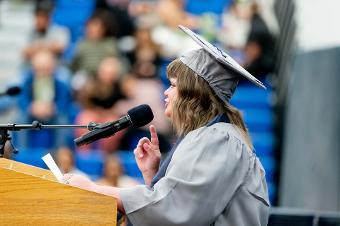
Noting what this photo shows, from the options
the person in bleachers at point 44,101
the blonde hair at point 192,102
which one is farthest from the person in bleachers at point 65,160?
the blonde hair at point 192,102

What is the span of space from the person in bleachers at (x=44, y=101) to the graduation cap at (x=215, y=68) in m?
7.12

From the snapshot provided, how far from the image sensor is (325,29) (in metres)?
11.0

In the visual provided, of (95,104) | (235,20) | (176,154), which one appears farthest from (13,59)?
(176,154)

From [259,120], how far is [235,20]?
1106mm

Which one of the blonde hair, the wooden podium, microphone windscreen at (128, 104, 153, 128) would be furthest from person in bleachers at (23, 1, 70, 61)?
the wooden podium

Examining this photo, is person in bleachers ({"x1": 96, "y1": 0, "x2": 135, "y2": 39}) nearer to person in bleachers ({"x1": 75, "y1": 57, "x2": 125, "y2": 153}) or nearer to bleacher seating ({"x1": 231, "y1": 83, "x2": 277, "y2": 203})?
person in bleachers ({"x1": 75, "y1": 57, "x2": 125, "y2": 153})

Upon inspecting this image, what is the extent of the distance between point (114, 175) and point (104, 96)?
105 cm

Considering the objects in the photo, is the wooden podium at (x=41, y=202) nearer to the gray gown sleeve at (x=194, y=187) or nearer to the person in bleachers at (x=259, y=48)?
the gray gown sleeve at (x=194, y=187)

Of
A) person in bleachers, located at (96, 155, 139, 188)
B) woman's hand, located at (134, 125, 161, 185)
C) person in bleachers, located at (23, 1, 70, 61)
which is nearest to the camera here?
woman's hand, located at (134, 125, 161, 185)

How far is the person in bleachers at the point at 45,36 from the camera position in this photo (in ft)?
39.7

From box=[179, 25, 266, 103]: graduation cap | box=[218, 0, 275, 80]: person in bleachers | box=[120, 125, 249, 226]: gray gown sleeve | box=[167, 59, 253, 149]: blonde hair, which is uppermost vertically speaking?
box=[179, 25, 266, 103]: graduation cap

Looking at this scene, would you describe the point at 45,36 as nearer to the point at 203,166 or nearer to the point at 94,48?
the point at 94,48

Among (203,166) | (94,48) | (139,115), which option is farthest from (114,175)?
(203,166)

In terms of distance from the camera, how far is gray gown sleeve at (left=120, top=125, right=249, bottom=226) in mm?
4242
